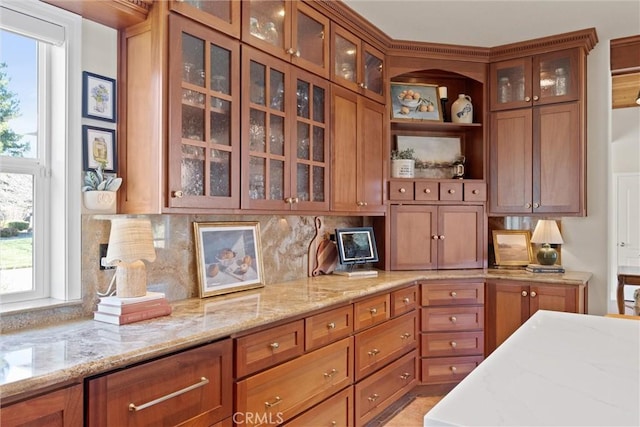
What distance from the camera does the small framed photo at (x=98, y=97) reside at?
194 cm

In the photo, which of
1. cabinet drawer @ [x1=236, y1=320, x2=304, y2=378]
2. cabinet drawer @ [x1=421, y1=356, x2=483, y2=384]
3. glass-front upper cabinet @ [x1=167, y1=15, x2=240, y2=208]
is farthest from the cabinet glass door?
cabinet drawer @ [x1=421, y1=356, x2=483, y2=384]

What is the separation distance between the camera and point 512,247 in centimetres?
378

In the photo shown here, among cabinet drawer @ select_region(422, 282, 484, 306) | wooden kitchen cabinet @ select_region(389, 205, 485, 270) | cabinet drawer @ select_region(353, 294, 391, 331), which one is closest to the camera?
cabinet drawer @ select_region(353, 294, 391, 331)

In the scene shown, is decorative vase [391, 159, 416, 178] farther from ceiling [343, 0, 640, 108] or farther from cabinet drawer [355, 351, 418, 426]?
cabinet drawer [355, 351, 418, 426]

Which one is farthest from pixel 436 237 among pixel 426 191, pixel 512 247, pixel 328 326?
pixel 328 326

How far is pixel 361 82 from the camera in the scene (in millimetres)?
3178

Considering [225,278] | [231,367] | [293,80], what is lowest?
[231,367]

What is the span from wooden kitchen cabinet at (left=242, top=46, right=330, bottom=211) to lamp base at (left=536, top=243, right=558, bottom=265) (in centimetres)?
186

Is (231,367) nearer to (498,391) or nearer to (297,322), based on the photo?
(297,322)

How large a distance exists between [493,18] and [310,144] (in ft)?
5.21

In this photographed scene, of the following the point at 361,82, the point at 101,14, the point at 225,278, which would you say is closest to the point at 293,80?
the point at 361,82

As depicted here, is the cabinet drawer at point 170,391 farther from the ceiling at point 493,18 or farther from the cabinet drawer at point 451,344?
the ceiling at point 493,18

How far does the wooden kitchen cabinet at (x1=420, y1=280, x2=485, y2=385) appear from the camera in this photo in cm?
330

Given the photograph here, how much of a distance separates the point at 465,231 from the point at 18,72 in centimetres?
309
